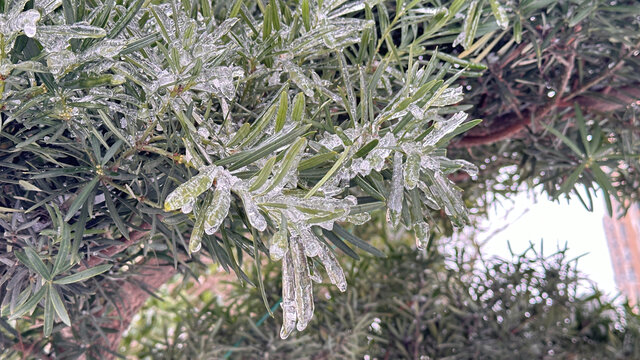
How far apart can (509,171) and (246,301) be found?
54cm

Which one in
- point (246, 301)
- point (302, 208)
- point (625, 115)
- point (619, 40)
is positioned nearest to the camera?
point (302, 208)

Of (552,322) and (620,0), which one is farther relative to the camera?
(552,322)

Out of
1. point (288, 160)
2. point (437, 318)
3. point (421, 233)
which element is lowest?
point (437, 318)

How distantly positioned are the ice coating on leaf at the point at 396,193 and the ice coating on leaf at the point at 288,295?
0.07 meters

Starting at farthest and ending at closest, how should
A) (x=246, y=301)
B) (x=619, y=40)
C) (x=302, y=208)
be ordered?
(x=246, y=301)
(x=619, y=40)
(x=302, y=208)

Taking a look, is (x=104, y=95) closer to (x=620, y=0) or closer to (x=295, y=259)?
(x=295, y=259)

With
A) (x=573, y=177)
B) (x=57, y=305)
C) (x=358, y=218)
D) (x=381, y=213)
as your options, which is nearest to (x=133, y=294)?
(x=57, y=305)

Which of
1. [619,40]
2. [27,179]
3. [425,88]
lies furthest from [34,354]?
[619,40]

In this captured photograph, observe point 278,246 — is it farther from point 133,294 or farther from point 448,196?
point 133,294

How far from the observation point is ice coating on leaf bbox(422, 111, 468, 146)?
12.4 inches

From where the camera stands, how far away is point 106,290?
1.87ft

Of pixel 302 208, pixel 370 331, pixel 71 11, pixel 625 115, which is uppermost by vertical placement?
pixel 71 11

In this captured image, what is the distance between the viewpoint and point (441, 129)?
1.04 feet

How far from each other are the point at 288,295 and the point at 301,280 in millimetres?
11
